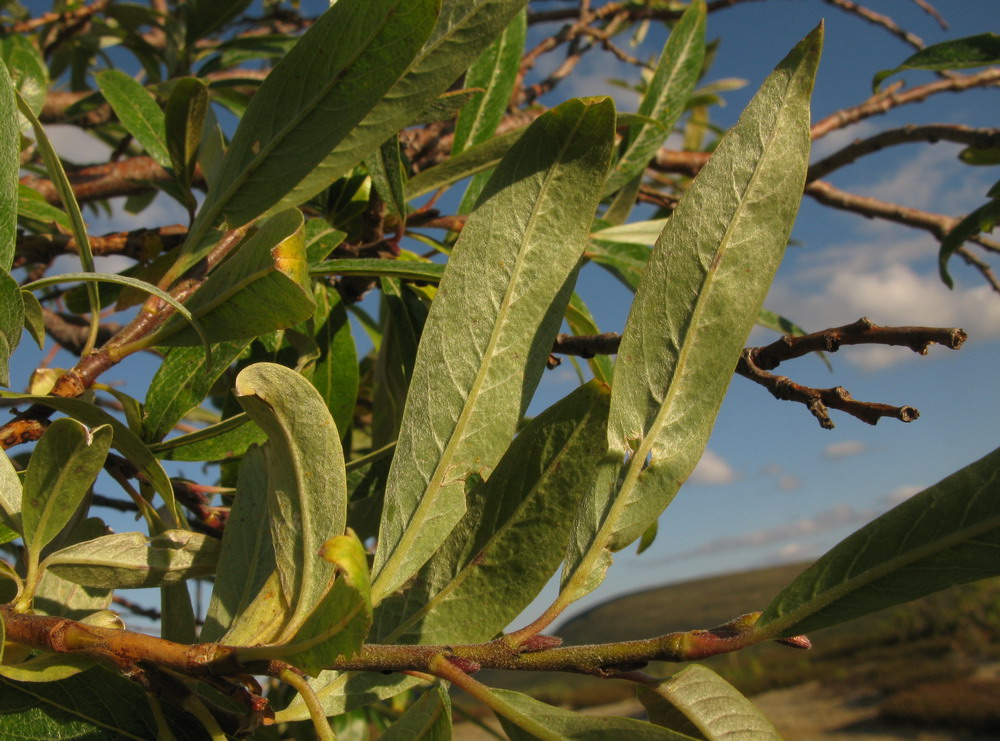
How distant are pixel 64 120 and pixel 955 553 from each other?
205 cm

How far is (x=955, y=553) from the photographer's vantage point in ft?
1.50

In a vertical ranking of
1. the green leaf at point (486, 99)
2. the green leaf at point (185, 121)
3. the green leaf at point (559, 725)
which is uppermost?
the green leaf at point (486, 99)

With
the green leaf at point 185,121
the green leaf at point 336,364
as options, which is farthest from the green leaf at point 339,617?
the green leaf at point 185,121

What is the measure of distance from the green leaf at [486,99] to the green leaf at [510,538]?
72cm

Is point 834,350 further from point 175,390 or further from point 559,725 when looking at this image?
point 175,390

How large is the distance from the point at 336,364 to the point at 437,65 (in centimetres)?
46

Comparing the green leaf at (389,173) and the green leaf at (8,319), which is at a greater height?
the green leaf at (389,173)

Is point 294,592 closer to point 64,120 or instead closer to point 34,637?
point 34,637

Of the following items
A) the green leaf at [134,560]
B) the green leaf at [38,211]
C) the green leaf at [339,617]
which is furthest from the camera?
the green leaf at [38,211]

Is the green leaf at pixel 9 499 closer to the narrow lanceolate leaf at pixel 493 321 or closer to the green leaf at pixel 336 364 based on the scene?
the narrow lanceolate leaf at pixel 493 321

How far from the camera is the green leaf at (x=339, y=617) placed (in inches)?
14.8

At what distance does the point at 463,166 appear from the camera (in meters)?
1.07

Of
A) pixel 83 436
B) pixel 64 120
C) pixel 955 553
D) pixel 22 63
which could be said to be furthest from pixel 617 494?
pixel 64 120

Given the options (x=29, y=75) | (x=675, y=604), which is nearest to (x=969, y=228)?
(x=29, y=75)
